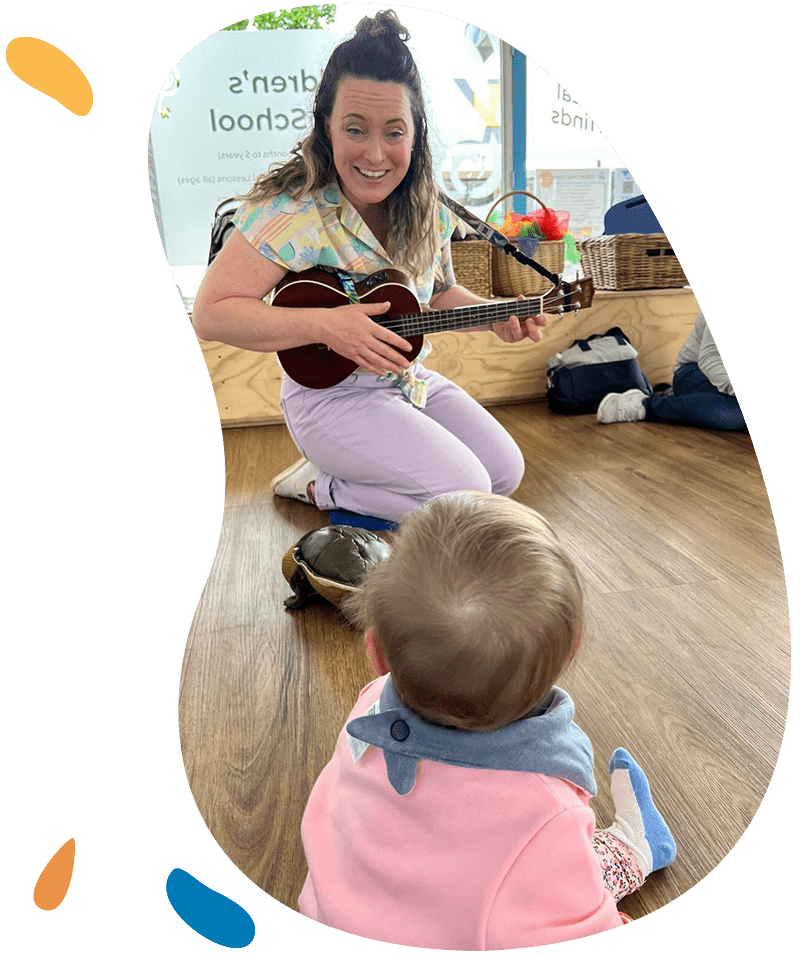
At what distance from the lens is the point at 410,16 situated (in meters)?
0.55

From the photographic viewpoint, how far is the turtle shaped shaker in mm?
888

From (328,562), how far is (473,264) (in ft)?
1.32

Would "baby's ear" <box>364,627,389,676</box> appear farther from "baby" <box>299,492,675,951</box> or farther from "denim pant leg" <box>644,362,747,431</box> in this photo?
"denim pant leg" <box>644,362,747,431</box>

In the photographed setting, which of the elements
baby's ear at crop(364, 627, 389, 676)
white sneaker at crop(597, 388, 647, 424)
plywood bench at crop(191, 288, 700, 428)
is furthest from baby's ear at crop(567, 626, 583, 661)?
white sneaker at crop(597, 388, 647, 424)

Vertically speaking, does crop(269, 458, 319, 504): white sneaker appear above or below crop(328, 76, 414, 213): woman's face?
below

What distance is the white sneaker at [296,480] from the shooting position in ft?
2.81

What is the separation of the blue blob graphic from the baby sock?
0.28 m

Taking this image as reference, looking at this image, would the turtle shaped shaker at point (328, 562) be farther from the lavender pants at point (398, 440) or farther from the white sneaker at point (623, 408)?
the white sneaker at point (623, 408)

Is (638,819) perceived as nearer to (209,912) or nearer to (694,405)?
(209,912)

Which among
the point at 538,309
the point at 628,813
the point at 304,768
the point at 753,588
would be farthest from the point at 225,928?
the point at 753,588

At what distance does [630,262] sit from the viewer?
2.40 ft

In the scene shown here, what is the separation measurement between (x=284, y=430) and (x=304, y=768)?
32 centimetres

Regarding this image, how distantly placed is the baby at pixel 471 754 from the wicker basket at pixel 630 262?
325 mm

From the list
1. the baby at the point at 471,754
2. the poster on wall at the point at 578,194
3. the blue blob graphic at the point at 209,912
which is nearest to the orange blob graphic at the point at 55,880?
the blue blob graphic at the point at 209,912
